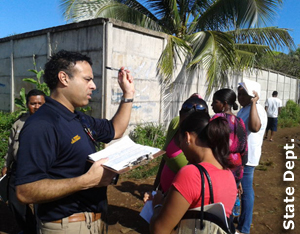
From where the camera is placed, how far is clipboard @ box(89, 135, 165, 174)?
55.2 inches

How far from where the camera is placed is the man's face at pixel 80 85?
5.42 feet

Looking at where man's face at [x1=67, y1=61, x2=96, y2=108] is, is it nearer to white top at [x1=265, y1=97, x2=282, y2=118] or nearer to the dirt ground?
the dirt ground

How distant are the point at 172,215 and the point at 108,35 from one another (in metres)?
4.36

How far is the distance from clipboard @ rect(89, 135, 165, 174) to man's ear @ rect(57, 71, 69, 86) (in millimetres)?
492

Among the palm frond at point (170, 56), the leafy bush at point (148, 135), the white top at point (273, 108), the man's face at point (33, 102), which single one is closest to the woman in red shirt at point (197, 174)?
the man's face at point (33, 102)

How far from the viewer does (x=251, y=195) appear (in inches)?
127

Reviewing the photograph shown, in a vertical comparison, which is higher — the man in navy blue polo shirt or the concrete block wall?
the concrete block wall

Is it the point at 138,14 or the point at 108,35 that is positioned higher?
the point at 138,14

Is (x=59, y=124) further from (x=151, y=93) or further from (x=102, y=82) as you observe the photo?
(x=151, y=93)

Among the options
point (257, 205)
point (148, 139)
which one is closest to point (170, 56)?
point (148, 139)

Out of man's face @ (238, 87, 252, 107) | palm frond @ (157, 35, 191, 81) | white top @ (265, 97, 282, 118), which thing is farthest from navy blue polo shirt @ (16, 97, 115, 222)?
white top @ (265, 97, 282, 118)

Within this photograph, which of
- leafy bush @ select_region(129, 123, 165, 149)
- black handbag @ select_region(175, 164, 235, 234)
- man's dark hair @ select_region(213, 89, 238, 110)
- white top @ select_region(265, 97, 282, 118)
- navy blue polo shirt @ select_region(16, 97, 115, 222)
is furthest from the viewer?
white top @ select_region(265, 97, 282, 118)

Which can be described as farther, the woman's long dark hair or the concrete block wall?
the concrete block wall

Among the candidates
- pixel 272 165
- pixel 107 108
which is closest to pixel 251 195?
pixel 107 108
